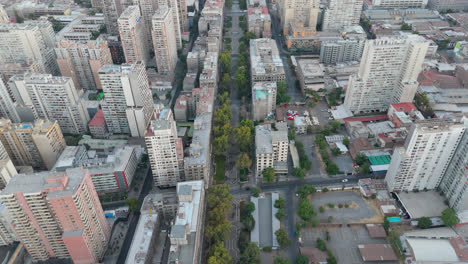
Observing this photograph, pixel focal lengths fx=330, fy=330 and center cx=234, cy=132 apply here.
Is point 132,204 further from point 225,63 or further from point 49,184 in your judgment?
point 225,63

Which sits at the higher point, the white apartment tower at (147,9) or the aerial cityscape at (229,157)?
the white apartment tower at (147,9)

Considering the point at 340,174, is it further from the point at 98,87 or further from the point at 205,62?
the point at 98,87

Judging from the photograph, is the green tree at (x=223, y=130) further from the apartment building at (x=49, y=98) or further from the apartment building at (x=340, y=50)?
the apartment building at (x=340, y=50)

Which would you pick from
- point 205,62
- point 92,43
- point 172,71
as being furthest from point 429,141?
point 92,43

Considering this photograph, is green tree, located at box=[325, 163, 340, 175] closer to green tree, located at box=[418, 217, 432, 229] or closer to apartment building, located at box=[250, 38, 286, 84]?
green tree, located at box=[418, 217, 432, 229]

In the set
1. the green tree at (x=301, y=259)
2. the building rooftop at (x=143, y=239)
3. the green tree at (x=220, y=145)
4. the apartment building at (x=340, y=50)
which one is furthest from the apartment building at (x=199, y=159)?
the apartment building at (x=340, y=50)

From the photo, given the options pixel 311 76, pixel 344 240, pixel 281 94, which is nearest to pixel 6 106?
pixel 281 94

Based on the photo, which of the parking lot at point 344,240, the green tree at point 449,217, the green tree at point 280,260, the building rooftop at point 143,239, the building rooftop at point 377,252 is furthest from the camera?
the green tree at point 449,217

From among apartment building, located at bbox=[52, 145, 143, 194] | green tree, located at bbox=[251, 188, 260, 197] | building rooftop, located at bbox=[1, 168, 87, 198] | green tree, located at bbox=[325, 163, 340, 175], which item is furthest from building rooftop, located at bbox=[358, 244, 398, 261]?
apartment building, located at bbox=[52, 145, 143, 194]
